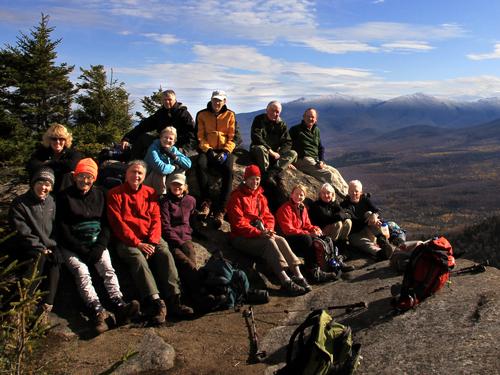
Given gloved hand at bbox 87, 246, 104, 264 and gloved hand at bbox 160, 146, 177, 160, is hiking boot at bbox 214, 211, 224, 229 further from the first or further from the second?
gloved hand at bbox 87, 246, 104, 264

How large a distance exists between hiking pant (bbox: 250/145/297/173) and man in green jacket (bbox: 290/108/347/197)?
1002 mm

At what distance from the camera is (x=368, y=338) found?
682cm

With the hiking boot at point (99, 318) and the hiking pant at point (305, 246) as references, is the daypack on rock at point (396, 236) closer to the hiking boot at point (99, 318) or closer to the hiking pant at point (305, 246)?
the hiking pant at point (305, 246)

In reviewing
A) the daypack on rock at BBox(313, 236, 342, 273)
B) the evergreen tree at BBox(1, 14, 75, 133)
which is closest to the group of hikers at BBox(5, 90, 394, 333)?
the daypack on rock at BBox(313, 236, 342, 273)

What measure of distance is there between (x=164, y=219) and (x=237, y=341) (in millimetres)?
3031

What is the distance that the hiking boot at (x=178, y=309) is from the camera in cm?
794

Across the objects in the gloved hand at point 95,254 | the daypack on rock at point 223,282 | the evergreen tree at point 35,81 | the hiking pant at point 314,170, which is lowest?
the daypack on rock at point 223,282

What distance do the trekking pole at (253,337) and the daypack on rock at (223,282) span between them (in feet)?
1.27

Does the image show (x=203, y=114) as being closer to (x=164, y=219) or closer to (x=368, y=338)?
(x=164, y=219)

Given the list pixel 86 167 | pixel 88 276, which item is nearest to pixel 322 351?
pixel 88 276

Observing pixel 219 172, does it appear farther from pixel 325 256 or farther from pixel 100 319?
pixel 100 319

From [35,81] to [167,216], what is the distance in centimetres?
1443

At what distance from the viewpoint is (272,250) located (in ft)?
30.5

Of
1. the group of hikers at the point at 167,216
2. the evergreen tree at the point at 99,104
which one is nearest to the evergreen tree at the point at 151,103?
the evergreen tree at the point at 99,104
